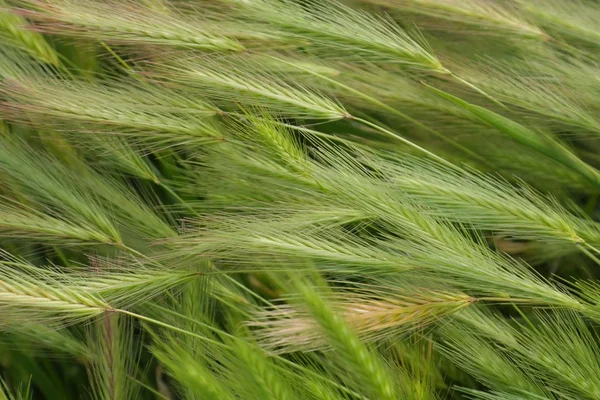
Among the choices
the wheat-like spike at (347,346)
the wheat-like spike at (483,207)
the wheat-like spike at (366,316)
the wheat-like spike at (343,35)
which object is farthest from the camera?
the wheat-like spike at (343,35)

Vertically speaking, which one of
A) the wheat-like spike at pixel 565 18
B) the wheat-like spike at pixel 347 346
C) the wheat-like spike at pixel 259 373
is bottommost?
the wheat-like spike at pixel 259 373

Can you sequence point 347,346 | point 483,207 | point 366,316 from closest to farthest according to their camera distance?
point 347,346 < point 366,316 < point 483,207

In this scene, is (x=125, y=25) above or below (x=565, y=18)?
below

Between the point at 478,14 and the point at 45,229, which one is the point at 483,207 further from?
the point at 45,229

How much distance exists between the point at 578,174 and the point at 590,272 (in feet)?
0.54

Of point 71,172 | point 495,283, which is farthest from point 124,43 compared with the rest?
point 495,283

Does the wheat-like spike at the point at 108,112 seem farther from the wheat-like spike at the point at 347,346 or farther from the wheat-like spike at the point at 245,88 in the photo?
the wheat-like spike at the point at 347,346

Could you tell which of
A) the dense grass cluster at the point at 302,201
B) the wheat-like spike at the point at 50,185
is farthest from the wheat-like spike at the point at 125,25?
the wheat-like spike at the point at 50,185

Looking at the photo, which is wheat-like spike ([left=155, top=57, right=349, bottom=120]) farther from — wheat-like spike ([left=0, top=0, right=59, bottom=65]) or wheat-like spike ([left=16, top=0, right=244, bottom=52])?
wheat-like spike ([left=0, top=0, right=59, bottom=65])

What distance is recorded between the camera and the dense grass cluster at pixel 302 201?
0.88 meters

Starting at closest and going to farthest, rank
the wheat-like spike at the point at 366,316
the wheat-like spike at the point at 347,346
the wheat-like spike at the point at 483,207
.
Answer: the wheat-like spike at the point at 347,346 → the wheat-like spike at the point at 366,316 → the wheat-like spike at the point at 483,207

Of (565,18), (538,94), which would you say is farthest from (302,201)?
(565,18)

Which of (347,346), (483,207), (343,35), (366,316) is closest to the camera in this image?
(347,346)

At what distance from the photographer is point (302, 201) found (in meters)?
0.96
